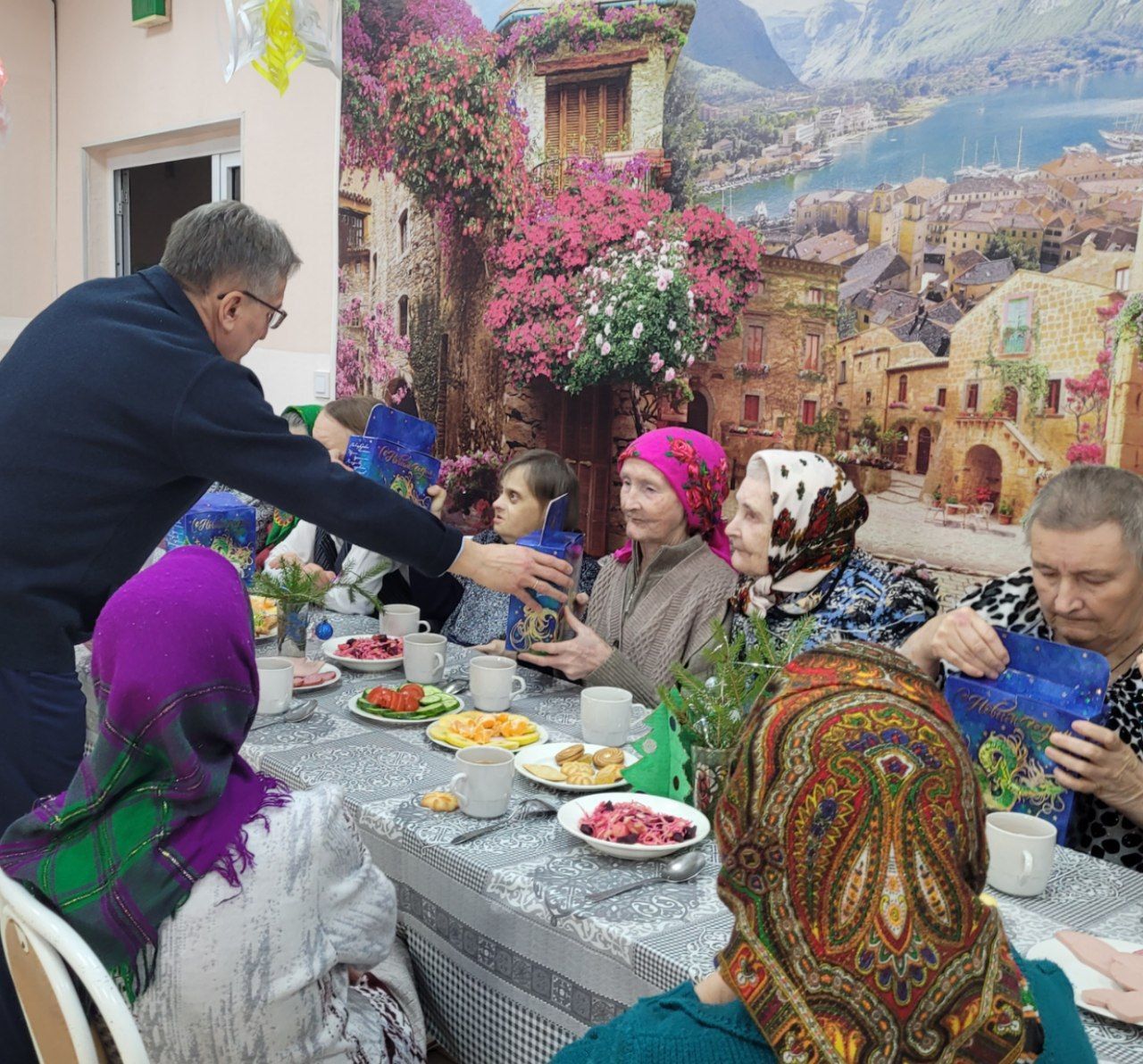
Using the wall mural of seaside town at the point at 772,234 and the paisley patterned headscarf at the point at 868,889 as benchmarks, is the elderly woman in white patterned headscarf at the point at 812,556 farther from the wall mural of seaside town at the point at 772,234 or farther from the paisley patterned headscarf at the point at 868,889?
the paisley patterned headscarf at the point at 868,889

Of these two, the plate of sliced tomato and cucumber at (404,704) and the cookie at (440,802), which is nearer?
the cookie at (440,802)

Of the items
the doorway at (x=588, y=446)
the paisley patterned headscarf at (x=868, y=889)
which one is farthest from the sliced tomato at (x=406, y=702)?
the doorway at (x=588, y=446)

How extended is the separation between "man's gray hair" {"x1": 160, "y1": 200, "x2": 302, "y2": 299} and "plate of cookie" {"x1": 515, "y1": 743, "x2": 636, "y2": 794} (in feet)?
3.32

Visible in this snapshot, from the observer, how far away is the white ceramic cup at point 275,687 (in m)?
1.95

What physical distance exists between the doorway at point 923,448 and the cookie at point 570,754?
55.9 inches

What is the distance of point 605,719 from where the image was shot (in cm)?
182

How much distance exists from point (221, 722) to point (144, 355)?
85cm

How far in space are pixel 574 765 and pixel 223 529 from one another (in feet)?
3.96

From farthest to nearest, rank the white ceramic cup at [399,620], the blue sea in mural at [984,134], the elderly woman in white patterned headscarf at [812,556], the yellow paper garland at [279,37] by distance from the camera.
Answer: the yellow paper garland at [279,37] < the white ceramic cup at [399,620] < the blue sea in mural at [984,134] < the elderly woman in white patterned headscarf at [812,556]

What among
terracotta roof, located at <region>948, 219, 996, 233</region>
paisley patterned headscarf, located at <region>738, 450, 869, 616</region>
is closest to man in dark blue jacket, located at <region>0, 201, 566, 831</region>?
paisley patterned headscarf, located at <region>738, 450, 869, 616</region>

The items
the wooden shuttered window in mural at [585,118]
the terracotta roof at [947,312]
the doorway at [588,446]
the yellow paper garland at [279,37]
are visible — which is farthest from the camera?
the doorway at [588,446]

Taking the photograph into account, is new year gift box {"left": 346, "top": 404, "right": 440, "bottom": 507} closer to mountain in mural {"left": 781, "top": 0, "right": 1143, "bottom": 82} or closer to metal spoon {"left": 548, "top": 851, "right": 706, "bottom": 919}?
metal spoon {"left": 548, "top": 851, "right": 706, "bottom": 919}

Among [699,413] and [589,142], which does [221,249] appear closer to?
[699,413]

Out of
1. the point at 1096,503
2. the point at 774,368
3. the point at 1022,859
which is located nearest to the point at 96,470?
the point at 1022,859
